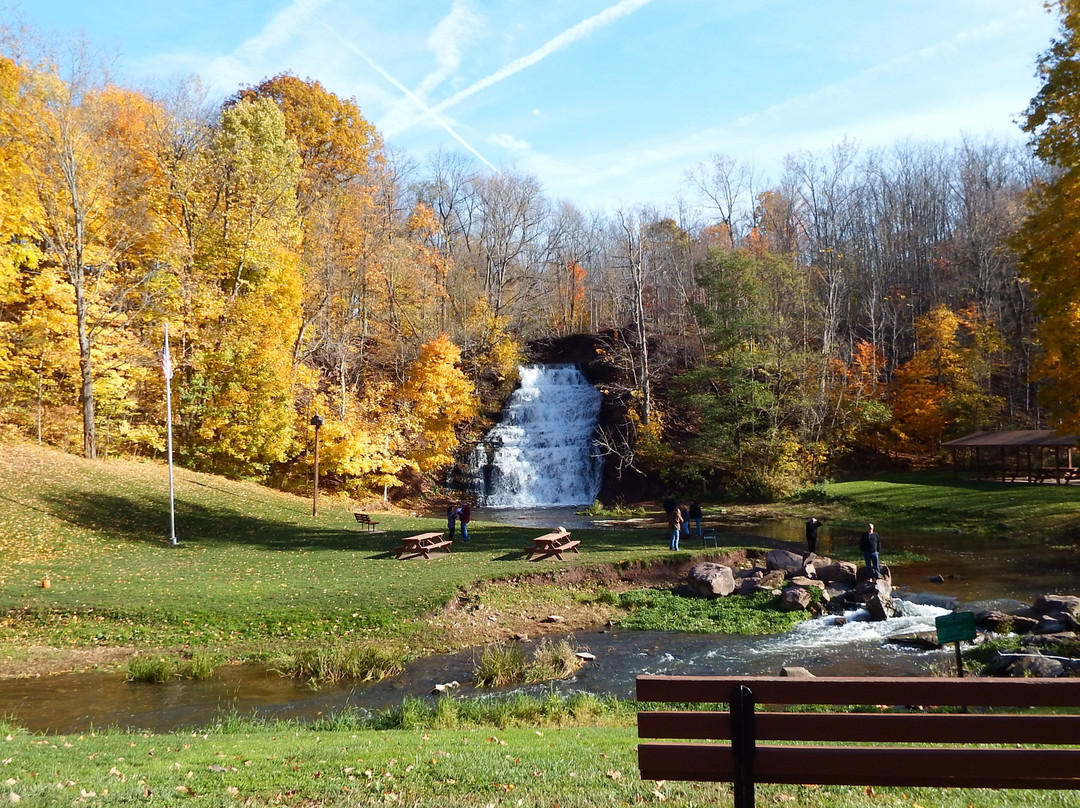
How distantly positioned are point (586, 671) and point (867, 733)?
31.2ft

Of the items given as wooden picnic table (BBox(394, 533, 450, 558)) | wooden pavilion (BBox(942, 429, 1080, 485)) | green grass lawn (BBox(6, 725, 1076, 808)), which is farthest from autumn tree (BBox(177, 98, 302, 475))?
wooden pavilion (BBox(942, 429, 1080, 485))

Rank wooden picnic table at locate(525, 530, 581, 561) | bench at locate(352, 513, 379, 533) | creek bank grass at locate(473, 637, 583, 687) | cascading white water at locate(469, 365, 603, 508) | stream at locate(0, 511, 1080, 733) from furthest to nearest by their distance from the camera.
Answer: cascading white water at locate(469, 365, 603, 508), bench at locate(352, 513, 379, 533), wooden picnic table at locate(525, 530, 581, 561), creek bank grass at locate(473, 637, 583, 687), stream at locate(0, 511, 1080, 733)

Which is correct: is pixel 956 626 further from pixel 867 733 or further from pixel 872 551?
pixel 872 551

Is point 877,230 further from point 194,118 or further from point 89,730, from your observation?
point 89,730

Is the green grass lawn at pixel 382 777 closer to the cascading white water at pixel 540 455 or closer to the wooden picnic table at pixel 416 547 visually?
the wooden picnic table at pixel 416 547

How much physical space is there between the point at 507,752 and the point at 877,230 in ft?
224

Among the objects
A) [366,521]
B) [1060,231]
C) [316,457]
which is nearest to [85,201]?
[316,457]

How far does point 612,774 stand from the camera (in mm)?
5953

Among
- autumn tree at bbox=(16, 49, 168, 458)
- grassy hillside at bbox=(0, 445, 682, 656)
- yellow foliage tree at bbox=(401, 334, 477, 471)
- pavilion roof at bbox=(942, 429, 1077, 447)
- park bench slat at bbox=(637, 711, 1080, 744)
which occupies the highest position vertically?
autumn tree at bbox=(16, 49, 168, 458)

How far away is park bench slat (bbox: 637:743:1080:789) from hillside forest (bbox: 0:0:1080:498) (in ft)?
74.3

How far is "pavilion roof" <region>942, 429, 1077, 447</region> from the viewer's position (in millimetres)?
31641

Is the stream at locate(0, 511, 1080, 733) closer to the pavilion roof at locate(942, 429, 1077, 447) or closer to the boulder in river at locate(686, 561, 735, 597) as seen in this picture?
the boulder in river at locate(686, 561, 735, 597)

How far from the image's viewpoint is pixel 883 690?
147 inches

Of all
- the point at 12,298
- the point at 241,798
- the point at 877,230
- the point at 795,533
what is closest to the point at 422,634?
the point at 241,798
